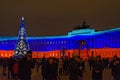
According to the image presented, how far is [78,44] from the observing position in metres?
94.6

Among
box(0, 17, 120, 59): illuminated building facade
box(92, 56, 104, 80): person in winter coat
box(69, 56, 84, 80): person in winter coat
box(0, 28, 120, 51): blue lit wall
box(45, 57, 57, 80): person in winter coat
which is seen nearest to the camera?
box(69, 56, 84, 80): person in winter coat

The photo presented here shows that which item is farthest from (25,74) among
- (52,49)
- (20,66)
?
(52,49)

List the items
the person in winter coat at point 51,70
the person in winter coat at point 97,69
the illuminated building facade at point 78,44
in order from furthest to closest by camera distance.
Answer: the illuminated building facade at point 78,44 → the person in winter coat at point 97,69 → the person in winter coat at point 51,70

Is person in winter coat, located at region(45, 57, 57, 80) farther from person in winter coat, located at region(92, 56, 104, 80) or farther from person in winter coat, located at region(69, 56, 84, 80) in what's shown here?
person in winter coat, located at region(92, 56, 104, 80)

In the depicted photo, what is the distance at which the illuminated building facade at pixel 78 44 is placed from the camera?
8316 centimetres

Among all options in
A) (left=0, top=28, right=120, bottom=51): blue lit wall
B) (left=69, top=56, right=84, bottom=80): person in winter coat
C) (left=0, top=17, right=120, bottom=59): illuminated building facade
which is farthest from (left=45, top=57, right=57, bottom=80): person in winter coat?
(left=0, top=28, right=120, bottom=51): blue lit wall

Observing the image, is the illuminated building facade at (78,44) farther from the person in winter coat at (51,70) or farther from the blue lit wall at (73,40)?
the person in winter coat at (51,70)

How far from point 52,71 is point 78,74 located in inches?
41.5

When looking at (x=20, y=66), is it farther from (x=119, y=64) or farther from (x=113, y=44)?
(x=113, y=44)

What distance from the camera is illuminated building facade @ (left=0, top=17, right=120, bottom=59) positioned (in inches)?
3274

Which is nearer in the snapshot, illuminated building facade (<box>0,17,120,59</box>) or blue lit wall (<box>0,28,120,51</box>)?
illuminated building facade (<box>0,17,120,59</box>)

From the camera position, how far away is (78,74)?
49.2 feet

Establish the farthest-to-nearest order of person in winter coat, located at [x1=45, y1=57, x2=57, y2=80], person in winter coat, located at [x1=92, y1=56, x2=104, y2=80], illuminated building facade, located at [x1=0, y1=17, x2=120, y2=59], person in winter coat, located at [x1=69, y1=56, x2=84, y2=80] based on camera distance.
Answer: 1. illuminated building facade, located at [x1=0, y1=17, x2=120, y2=59]
2. person in winter coat, located at [x1=92, y1=56, x2=104, y2=80]
3. person in winter coat, located at [x1=45, y1=57, x2=57, y2=80]
4. person in winter coat, located at [x1=69, y1=56, x2=84, y2=80]

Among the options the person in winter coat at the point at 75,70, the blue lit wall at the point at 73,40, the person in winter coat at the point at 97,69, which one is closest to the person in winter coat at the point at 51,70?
the person in winter coat at the point at 75,70
